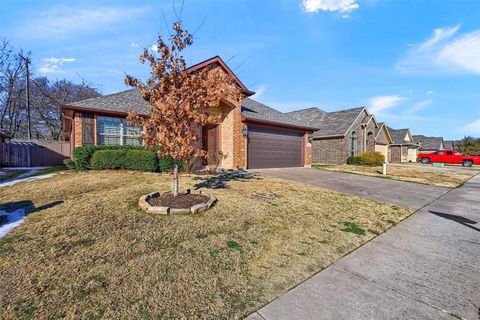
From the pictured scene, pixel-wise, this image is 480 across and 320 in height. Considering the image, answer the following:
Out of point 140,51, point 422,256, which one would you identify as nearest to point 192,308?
point 422,256

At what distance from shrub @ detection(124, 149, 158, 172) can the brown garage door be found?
552 centimetres

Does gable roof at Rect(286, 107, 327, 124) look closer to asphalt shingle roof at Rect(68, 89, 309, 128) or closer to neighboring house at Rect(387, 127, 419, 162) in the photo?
asphalt shingle roof at Rect(68, 89, 309, 128)

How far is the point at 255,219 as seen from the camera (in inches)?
185

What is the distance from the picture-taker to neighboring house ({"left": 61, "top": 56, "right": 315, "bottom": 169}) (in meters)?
11.4

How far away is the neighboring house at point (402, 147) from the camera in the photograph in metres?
32.8

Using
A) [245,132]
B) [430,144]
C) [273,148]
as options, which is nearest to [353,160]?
[273,148]

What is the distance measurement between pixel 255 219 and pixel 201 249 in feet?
5.36

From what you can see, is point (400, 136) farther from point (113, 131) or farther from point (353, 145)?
point (113, 131)

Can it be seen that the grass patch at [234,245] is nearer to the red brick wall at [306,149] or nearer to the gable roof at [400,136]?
the red brick wall at [306,149]

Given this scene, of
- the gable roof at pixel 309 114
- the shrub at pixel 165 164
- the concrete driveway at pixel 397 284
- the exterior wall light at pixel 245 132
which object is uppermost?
the gable roof at pixel 309 114

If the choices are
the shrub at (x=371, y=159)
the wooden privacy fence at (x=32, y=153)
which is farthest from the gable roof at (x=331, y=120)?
the wooden privacy fence at (x=32, y=153)

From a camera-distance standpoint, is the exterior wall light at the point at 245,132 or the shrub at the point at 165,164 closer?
the shrub at the point at 165,164

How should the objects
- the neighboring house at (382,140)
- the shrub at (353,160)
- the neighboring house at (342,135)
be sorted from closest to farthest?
the shrub at (353,160) < the neighboring house at (342,135) < the neighboring house at (382,140)

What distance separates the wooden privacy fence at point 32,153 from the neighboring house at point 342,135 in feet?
70.0
